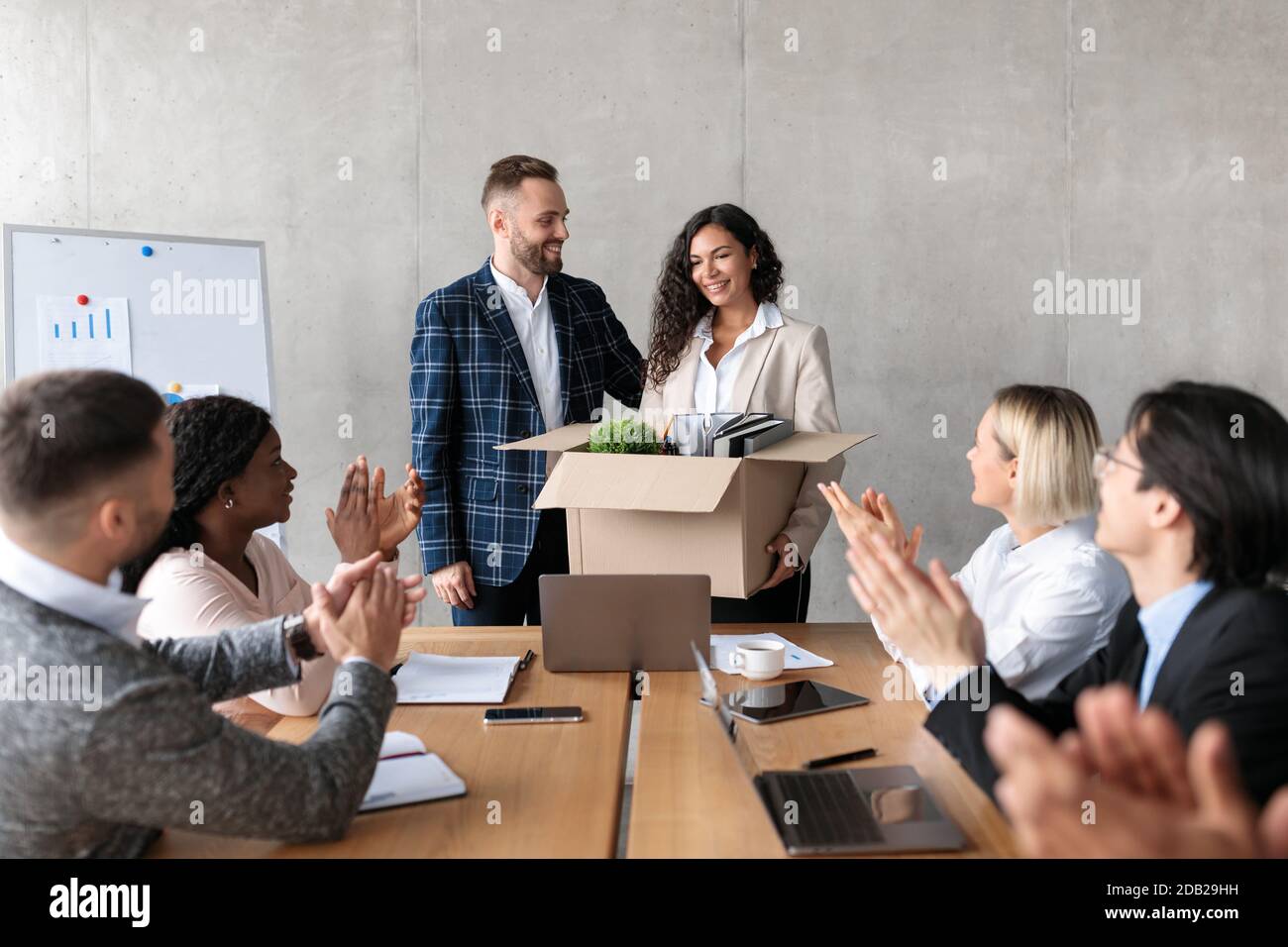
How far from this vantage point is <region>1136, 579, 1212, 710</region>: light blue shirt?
1.54 meters

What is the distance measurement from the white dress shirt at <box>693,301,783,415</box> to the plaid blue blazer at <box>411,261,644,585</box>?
0.51 m

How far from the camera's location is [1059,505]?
217 cm

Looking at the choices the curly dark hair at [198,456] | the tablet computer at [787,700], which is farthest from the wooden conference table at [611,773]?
the curly dark hair at [198,456]

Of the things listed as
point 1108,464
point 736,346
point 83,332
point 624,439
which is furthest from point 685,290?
point 83,332

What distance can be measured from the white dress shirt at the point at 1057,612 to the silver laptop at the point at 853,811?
366mm

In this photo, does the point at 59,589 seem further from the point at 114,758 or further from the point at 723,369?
the point at 723,369

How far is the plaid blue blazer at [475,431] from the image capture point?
3.25 m

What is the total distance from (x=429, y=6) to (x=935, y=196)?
215cm

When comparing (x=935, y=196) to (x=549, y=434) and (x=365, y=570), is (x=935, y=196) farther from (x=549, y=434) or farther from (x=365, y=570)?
(x=365, y=570)
